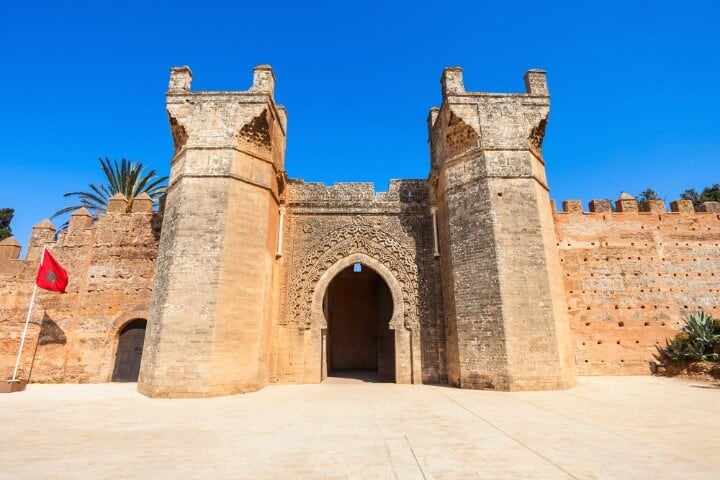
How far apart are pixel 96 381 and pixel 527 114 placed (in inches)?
588

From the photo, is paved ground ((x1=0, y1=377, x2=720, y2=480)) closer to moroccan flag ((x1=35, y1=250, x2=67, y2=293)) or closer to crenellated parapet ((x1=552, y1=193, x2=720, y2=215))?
moroccan flag ((x1=35, y1=250, x2=67, y2=293))

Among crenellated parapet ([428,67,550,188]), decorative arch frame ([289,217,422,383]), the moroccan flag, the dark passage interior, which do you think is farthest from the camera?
the dark passage interior

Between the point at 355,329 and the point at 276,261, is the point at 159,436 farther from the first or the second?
the point at 355,329

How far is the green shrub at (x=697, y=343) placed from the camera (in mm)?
9891

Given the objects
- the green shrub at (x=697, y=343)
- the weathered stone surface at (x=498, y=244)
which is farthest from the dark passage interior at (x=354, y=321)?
the green shrub at (x=697, y=343)

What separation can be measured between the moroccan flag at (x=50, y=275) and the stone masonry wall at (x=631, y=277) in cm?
1580

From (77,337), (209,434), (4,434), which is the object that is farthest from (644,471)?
(77,337)

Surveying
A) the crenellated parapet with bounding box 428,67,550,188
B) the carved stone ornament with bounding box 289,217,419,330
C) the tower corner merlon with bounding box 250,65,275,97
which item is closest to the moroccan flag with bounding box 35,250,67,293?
the carved stone ornament with bounding box 289,217,419,330

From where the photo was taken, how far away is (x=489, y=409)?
619 centimetres

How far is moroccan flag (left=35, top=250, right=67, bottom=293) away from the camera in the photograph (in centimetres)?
1048

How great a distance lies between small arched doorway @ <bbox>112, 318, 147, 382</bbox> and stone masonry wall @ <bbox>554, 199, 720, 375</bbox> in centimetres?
1345

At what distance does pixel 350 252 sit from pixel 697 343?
10226 millimetres

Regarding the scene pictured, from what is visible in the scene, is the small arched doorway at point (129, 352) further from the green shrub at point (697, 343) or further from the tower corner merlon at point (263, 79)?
the green shrub at point (697, 343)

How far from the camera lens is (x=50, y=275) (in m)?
10.7
